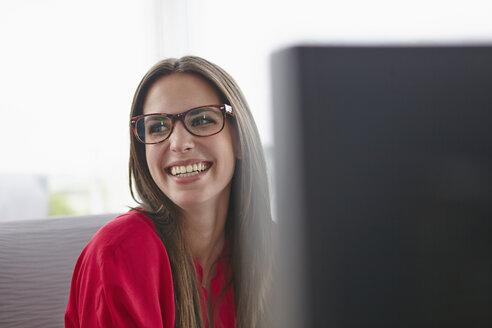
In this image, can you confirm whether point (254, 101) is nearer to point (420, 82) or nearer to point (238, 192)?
point (238, 192)

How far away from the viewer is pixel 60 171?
3547 millimetres

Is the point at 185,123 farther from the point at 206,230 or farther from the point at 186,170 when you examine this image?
the point at 206,230

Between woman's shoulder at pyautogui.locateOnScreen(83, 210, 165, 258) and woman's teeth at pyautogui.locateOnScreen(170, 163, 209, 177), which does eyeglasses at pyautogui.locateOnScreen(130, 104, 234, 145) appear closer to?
woman's teeth at pyautogui.locateOnScreen(170, 163, 209, 177)

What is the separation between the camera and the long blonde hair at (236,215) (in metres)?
1.03

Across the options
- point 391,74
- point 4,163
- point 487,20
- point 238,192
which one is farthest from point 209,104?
point 4,163

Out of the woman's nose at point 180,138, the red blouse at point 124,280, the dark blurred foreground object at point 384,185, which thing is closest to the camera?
the dark blurred foreground object at point 384,185

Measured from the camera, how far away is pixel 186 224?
3.79 ft

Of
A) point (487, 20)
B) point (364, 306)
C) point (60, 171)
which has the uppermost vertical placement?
point (487, 20)

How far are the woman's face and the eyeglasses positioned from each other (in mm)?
13

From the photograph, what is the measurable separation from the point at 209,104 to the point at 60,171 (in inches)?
114

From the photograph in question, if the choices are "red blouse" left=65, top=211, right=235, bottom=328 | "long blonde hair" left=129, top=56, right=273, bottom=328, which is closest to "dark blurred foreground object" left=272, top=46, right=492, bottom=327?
"red blouse" left=65, top=211, right=235, bottom=328

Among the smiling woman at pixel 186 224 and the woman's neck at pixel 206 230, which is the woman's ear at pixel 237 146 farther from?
the woman's neck at pixel 206 230

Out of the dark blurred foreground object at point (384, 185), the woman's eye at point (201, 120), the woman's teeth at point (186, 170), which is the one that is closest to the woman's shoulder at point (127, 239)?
the woman's teeth at point (186, 170)

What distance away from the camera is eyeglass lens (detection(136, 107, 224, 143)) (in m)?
0.97
